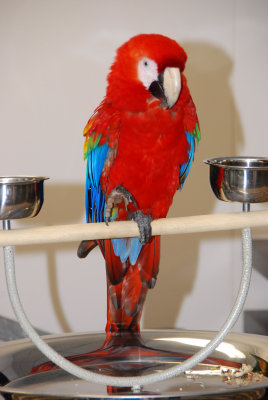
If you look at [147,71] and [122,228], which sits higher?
[147,71]

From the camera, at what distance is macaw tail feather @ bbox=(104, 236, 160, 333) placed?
1066 millimetres

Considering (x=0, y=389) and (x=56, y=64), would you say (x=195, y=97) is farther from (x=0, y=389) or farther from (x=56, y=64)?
(x=0, y=389)

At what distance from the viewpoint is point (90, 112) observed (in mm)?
2062

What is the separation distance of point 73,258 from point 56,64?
744mm

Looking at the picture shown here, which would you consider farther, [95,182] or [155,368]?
[95,182]

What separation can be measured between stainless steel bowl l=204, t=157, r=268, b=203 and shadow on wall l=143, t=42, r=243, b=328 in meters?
1.21

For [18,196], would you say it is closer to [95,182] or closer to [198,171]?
[95,182]

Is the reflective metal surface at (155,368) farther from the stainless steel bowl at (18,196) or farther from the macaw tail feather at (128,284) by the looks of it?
the stainless steel bowl at (18,196)

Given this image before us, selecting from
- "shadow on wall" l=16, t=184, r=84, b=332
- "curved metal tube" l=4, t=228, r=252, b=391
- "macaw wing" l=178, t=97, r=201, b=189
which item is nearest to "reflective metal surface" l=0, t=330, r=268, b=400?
"curved metal tube" l=4, t=228, r=252, b=391

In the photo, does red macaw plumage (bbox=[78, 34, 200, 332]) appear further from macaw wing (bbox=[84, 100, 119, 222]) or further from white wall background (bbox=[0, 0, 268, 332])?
white wall background (bbox=[0, 0, 268, 332])

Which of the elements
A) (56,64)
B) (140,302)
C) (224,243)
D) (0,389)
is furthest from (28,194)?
(224,243)

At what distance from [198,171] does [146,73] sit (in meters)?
1.15

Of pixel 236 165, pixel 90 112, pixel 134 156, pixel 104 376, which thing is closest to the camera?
pixel 104 376

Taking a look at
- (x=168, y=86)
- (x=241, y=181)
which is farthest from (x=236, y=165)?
(x=168, y=86)
